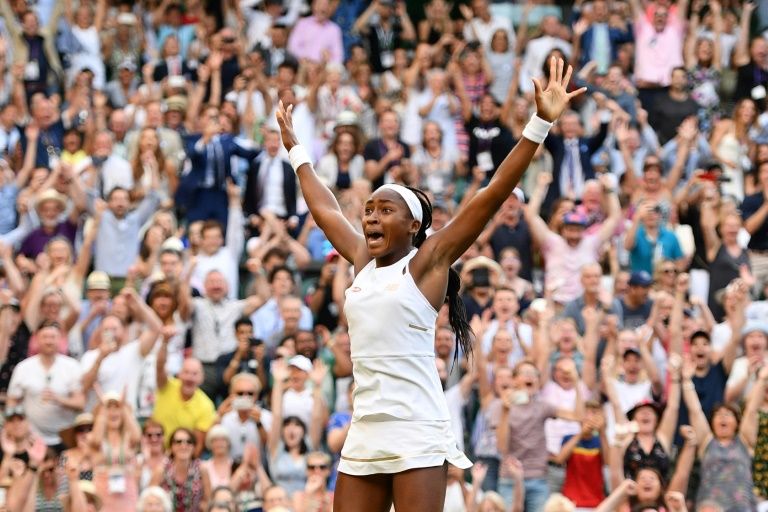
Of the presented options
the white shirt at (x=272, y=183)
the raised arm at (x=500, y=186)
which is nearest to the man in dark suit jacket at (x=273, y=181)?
the white shirt at (x=272, y=183)

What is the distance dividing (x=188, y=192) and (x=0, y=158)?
1724 mm

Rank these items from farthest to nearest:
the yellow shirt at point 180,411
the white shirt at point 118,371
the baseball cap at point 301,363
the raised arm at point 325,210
Answer: the white shirt at point 118,371
the yellow shirt at point 180,411
the baseball cap at point 301,363
the raised arm at point 325,210

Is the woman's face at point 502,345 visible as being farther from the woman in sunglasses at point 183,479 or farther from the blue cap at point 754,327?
the woman in sunglasses at point 183,479

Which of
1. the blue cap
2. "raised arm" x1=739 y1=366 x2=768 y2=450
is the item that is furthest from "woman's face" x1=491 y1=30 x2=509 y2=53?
"raised arm" x1=739 y1=366 x2=768 y2=450

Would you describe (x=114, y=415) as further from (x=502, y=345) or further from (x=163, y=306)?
(x=502, y=345)

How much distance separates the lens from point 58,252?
1377 cm

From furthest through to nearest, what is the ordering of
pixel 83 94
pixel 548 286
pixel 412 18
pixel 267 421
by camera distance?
pixel 412 18, pixel 83 94, pixel 548 286, pixel 267 421

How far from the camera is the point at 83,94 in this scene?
54.9 feet

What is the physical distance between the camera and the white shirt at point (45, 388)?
12.5 metres

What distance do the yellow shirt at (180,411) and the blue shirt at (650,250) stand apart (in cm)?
406

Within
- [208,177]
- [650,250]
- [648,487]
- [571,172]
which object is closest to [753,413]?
[648,487]

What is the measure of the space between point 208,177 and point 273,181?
59cm

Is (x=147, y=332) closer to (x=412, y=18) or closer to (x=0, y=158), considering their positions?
(x=0, y=158)

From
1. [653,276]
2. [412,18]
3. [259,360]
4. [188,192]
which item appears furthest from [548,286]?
[412,18]
